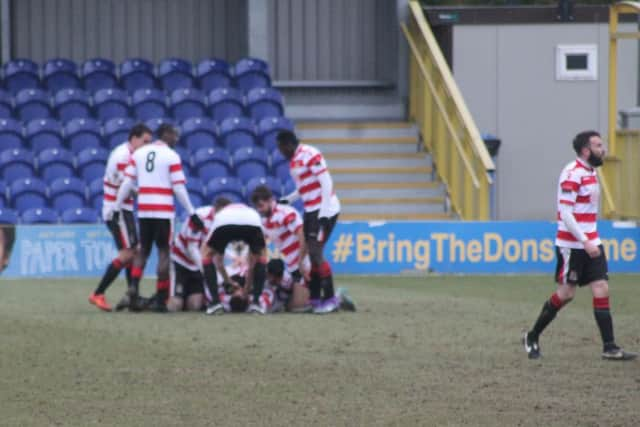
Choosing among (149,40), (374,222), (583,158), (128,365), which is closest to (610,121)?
(374,222)

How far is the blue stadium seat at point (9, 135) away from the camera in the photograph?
22.7 metres

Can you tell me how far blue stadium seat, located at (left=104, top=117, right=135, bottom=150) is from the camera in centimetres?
2277

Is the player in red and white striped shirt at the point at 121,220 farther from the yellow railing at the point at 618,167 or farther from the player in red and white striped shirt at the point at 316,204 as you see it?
the yellow railing at the point at 618,167

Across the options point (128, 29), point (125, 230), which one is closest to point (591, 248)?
point (125, 230)

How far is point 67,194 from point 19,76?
3.44m

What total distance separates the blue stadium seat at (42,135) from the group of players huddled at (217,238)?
7381 millimetres


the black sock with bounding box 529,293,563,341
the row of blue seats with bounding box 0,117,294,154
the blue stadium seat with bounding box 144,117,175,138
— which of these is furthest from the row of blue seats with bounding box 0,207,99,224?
the black sock with bounding box 529,293,563,341

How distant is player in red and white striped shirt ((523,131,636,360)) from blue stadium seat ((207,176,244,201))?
1093 centimetres

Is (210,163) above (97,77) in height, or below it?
below

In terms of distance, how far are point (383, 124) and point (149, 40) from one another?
14.6ft

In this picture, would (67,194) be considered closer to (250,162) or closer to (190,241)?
(250,162)

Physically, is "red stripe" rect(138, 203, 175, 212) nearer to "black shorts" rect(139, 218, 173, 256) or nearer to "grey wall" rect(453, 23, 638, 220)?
"black shorts" rect(139, 218, 173, 256)

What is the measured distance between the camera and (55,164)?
872 inches

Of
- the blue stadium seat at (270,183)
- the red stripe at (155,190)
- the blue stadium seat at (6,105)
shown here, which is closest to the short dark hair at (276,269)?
the red stripe at (155,190)
